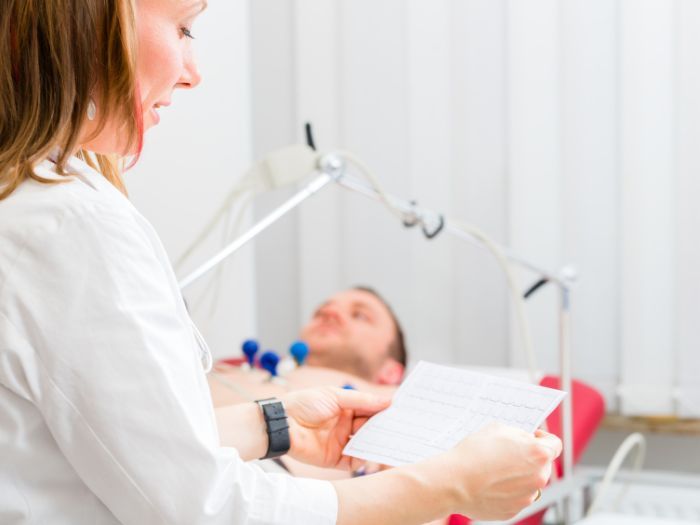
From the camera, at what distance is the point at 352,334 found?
2480mm

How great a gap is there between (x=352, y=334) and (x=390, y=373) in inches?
5.5

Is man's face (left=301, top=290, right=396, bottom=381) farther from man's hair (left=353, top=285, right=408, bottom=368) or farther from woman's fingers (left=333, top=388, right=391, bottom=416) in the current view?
woman's fingers (left=333, top=388, right=391, bottom=416)

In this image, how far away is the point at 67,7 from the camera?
2.94 feet

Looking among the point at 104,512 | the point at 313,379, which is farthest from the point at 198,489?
the point at 313,379

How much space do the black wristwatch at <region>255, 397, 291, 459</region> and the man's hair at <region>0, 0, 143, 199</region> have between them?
0.46 meters

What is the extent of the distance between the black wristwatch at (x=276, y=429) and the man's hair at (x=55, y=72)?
460mm

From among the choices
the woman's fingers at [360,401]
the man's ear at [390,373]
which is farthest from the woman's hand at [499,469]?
the man's ear at [390,373]

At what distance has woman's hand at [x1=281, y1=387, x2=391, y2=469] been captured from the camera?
1.29m

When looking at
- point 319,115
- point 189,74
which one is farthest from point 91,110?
point 319,115

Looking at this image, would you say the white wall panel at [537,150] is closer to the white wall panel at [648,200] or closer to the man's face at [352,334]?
the white wall panel at [648,200]

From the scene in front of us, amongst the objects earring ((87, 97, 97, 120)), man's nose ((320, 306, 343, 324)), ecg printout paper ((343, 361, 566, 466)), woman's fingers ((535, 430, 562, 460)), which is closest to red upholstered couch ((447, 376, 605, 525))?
man's nose ((320, 306, 343, 324))

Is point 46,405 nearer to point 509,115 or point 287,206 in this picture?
point 287,206

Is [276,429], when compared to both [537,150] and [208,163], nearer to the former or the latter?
[208,163]

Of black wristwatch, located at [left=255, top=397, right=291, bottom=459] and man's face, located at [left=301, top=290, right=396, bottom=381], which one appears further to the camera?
man's face, located at [left=301, top=290, right=396, bottom=381]
